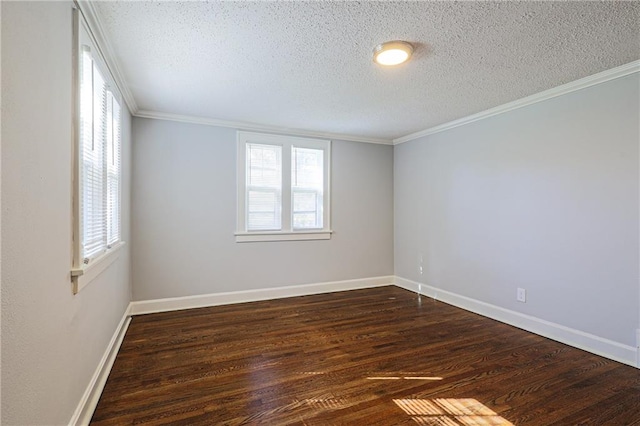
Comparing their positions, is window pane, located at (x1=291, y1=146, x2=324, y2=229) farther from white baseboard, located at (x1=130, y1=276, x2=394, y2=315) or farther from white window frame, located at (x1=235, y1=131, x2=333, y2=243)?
white baseboard, located at (x1=130, y1=276, x2=394, y2=315)

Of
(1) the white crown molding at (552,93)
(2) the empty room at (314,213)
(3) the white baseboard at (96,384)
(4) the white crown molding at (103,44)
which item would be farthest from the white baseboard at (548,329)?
(4) the white crown molding at (103,44)

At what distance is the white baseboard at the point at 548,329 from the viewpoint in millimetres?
2611

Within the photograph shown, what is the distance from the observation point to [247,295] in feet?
14.1

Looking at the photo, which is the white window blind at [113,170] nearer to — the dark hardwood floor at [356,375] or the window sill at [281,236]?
the dark hardwood floor at [356,375]

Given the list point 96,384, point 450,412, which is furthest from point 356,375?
point 96,384

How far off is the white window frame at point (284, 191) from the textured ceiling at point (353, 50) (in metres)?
0.79

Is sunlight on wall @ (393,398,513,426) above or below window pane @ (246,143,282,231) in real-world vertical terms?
below

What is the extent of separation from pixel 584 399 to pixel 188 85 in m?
3.81

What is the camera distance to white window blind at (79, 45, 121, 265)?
187 cm

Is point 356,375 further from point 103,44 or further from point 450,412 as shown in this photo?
point 103,44

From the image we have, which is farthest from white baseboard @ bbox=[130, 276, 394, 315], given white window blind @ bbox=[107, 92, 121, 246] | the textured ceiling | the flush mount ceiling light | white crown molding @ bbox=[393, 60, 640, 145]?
the flush mount ceiling light

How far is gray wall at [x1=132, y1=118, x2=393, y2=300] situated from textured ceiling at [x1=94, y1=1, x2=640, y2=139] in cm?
57

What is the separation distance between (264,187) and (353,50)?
2447 millimetres

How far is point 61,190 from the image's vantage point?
60.5 inches
